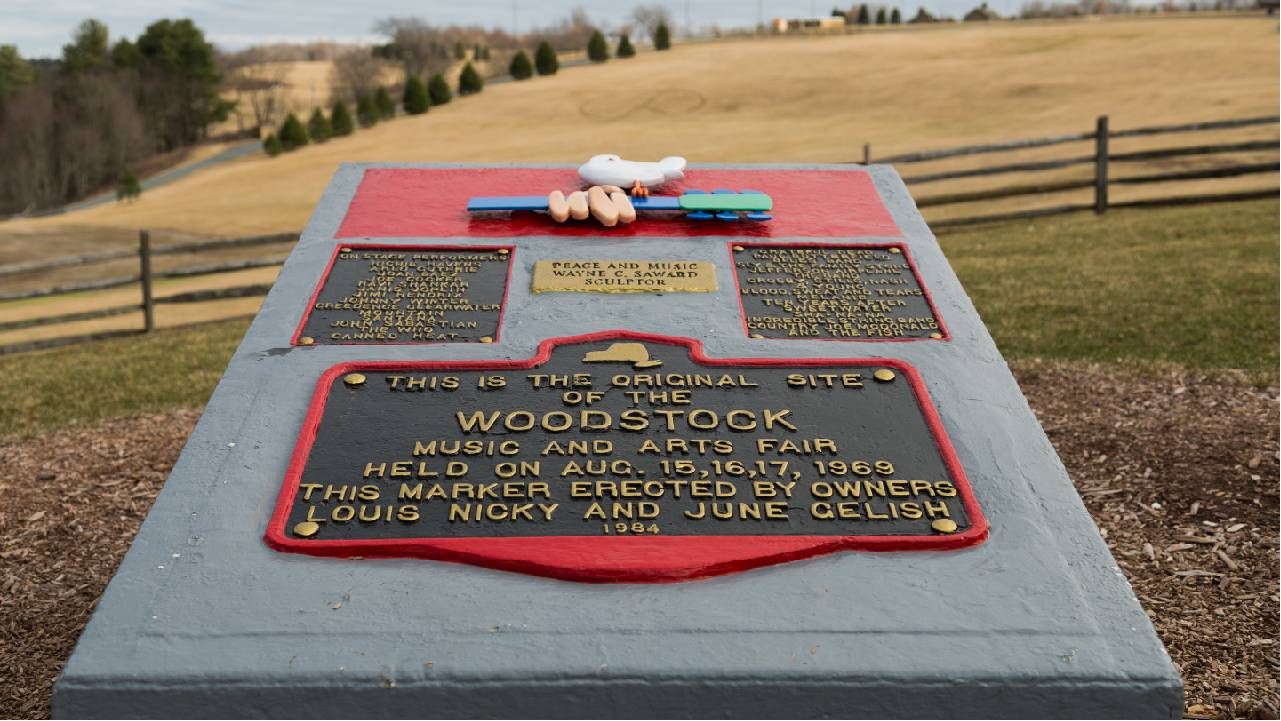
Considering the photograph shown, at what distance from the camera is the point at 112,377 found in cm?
1074

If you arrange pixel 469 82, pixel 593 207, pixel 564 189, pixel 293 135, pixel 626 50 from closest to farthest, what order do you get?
pixel 593 207
pixel 564 189
pixel 293 135
pixel 469 82
pixel 626 50

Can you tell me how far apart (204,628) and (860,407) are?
252 centimetres

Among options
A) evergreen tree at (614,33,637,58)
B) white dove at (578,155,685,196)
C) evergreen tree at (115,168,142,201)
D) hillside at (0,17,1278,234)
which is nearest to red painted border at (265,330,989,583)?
white dove at (578,155,685,196)

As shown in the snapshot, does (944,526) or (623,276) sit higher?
(623,276)

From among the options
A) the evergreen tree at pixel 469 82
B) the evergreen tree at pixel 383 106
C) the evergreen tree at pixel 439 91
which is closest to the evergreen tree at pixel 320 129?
the evergreen tree at pixel 383 106

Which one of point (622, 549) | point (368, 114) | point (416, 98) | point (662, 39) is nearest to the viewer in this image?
point (622, 549)

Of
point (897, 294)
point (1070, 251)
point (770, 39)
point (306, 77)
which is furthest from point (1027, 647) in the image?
point (306, 77)

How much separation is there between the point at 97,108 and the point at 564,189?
6653 centimetres

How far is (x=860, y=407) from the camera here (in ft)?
15.0

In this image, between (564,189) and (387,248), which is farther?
(564,189)

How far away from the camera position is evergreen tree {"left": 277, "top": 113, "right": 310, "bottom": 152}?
53.3 metres

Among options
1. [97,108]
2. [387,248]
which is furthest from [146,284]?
[97,108]

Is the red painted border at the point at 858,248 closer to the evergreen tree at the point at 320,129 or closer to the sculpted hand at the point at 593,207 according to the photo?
the sculpted hand at the point at 593,207

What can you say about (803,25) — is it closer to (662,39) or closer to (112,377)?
(662,39)
